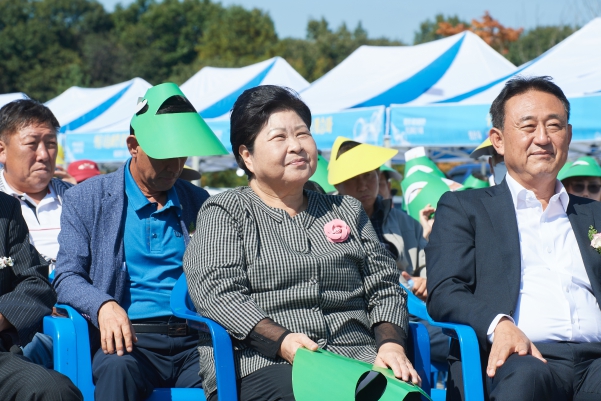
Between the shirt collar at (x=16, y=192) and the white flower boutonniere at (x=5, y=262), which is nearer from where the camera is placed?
the white flower boutonniere at (x=5, y=262)

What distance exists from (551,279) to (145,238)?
1.76 meters

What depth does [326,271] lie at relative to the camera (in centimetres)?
288

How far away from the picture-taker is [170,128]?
3.40m

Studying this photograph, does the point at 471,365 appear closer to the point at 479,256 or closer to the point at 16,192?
the point at 479,256

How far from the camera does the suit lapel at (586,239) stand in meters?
3.05

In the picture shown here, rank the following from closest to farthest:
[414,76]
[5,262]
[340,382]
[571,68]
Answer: [340,382] < [5,262] < [571,68] < [414,76]

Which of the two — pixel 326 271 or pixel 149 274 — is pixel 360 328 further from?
pixel 149 274

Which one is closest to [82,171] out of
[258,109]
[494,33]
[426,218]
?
[426,218]

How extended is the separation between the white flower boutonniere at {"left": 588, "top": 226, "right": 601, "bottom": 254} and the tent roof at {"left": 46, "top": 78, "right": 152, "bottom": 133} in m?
13.1

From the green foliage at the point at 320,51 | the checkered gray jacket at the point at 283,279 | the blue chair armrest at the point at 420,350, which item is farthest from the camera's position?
the green foliage at the point at 320,51

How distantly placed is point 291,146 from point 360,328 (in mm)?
774

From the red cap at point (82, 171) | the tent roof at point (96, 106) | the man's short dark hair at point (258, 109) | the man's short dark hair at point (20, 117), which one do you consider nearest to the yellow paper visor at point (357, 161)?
the man's short dark hair at point (258, 109)

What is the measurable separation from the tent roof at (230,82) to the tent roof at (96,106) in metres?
1.36

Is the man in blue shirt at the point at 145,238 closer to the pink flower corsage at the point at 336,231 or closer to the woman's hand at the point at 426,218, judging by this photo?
the pink flower corsage at the point at 336,231
